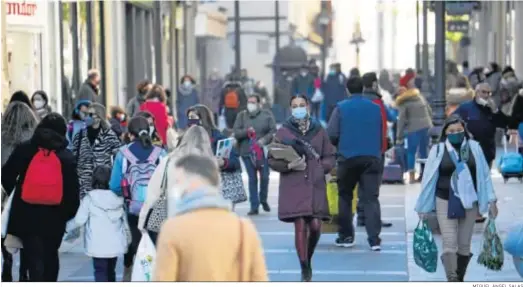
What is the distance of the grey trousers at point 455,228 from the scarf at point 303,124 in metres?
1.72

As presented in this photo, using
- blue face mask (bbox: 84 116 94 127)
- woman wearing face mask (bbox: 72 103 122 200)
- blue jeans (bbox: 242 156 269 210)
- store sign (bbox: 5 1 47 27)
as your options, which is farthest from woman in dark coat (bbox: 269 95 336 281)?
store sign (bbox: 5 1 47 27)

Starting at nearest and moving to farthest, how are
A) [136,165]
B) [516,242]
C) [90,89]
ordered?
[516,242] → [136,165] → [90,89]

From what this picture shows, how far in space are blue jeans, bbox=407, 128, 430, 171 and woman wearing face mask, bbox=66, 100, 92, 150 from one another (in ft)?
23.4

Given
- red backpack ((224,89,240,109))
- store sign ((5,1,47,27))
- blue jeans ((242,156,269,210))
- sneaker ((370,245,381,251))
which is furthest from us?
red backpack ((224,89,240,109))

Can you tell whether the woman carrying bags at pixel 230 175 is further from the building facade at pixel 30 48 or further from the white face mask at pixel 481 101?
the building facade at pixel 30 48

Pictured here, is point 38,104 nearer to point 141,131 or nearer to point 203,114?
point 203,114

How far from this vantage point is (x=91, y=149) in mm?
13141

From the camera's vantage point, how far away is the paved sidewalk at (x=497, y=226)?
11.6 m

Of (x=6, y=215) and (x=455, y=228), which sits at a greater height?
(x=6, y=215)

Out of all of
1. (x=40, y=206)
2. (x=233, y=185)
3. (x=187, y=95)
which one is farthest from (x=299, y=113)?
(x=187, y=95)

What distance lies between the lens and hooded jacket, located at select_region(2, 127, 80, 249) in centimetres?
1023

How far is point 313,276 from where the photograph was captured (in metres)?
12.0

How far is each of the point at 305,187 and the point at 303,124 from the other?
0.64 meters

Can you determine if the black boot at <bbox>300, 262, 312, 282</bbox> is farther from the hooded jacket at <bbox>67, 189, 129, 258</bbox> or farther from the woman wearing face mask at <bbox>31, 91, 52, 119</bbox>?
the woman wearing face mask at <bbox>31, 91, 52, 119</bbox>
